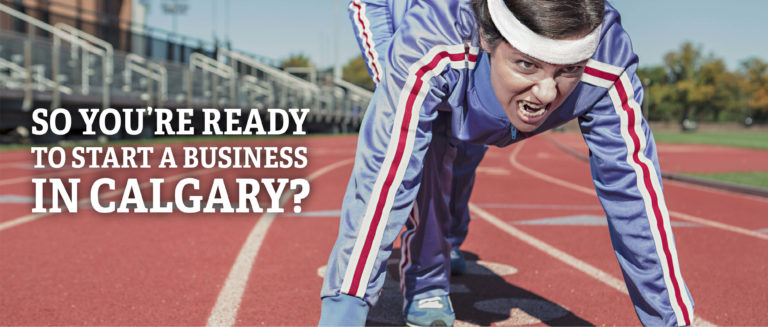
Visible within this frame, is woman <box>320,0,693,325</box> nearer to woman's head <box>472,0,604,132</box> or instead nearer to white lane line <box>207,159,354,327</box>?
woman's head <box>472,0,604,132</box>

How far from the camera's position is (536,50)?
6.72 feet

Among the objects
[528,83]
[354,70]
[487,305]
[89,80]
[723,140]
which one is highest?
[354,70]

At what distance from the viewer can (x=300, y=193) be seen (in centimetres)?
908

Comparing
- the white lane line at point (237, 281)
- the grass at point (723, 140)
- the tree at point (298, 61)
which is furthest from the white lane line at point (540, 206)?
the tree at point (298, 61)

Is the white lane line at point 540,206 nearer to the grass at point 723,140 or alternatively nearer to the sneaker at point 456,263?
the sneaker at point 456,263

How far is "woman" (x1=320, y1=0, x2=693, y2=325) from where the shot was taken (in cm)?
209

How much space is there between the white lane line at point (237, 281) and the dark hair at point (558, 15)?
6.67ft

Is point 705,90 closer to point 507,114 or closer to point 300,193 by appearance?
point 300,193

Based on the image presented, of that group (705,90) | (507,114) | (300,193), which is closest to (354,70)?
(705,90)

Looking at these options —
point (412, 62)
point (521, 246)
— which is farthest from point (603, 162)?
point (521, 246)

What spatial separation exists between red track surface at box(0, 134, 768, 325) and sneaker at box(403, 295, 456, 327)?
17 cm

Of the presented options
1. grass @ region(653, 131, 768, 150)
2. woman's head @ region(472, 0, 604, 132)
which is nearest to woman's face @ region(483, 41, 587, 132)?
woman's head @ region(472, 0, 604, 132)

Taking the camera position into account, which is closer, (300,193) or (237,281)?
(237,281)

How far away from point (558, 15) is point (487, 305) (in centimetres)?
202
